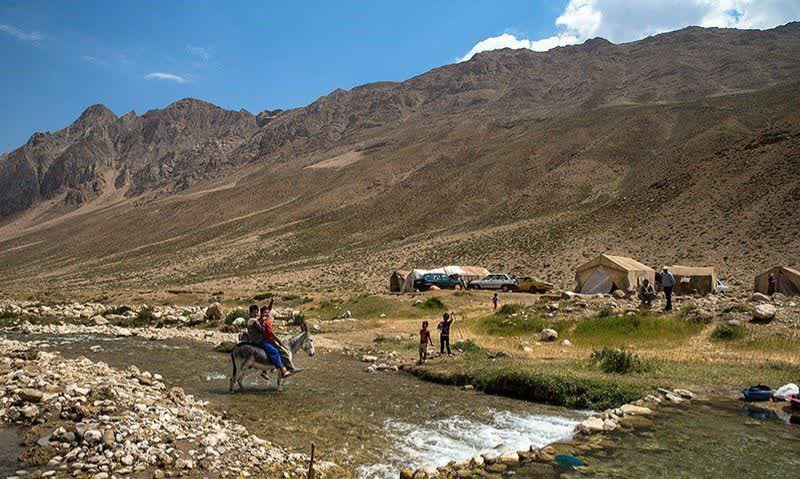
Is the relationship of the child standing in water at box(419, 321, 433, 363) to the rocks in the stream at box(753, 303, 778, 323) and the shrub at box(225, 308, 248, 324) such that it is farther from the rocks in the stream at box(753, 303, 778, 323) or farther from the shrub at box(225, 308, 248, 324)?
the shrub at box(225, 308, 248, 324)

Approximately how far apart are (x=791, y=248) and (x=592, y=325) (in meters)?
31.9

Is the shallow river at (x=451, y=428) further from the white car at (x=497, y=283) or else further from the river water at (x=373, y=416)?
the white car at (x=497, y=283)

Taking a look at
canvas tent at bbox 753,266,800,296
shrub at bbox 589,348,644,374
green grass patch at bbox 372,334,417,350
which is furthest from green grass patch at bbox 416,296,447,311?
canvas tent at bbox 753,266,800,296

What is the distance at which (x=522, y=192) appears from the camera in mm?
91062

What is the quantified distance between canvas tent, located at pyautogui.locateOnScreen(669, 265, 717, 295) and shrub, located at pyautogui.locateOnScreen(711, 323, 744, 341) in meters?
17.2

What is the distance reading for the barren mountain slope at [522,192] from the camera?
184 feet

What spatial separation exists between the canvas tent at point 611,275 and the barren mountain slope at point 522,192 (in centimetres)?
905

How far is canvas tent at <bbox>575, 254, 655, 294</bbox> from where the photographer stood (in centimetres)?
3635

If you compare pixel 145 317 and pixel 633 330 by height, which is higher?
pixel 633 330

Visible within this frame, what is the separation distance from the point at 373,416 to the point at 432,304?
2211 centimetres

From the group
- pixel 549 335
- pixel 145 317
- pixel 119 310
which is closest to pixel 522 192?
pixel 119 310

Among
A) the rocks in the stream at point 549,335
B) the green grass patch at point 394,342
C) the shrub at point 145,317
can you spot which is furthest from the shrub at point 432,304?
the shrub at point 145,317

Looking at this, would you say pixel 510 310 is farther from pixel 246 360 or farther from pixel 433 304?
pixel 246 360

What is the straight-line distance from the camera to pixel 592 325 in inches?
865
